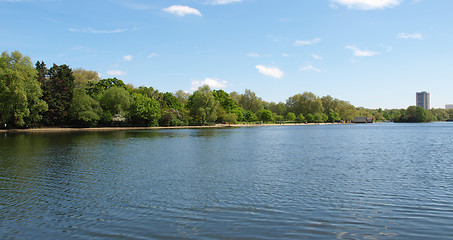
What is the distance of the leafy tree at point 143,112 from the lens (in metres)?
82.4

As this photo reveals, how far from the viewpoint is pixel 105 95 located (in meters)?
80.1

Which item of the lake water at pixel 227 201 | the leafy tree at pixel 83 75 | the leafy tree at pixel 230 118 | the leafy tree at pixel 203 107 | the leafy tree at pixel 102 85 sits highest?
the leafy tree at pixel 83 75

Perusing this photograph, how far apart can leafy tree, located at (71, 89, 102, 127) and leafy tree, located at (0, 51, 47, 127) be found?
8266 millimetres

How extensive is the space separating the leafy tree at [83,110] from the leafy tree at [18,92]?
27.1ft

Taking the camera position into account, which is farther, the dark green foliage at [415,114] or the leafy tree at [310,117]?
the dark green foliage at [415,114]

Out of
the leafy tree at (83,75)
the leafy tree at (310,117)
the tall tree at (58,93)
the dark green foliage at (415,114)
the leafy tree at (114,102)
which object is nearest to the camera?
the tall tree at (58,93)

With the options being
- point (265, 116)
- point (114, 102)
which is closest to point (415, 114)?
point (265, 116)

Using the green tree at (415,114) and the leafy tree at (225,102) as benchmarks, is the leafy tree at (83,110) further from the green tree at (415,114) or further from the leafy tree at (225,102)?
the green tree at (415,114)

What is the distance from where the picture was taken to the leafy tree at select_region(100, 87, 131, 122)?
260ft

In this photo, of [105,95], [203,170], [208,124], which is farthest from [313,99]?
[203,170]

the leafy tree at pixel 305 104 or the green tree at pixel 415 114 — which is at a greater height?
the leafy tree at pixel 305 104

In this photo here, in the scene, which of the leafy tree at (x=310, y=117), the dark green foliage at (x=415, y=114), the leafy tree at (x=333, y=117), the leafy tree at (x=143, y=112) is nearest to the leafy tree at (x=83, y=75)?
the leafy tree at (x=143, y=112)

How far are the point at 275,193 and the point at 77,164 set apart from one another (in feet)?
46.4

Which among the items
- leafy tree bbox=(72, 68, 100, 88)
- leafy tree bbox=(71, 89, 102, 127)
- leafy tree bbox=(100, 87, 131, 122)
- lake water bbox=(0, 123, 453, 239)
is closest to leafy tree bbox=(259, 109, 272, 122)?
leafy tree bbox=(72, 68, 100, 88)
